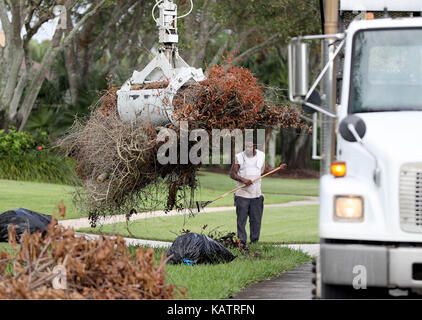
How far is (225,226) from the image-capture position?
17.7 meters

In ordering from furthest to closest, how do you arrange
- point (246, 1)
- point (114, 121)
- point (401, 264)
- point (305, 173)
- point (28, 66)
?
point (305, 173) → point (246, 1) → point (28, 66) → point (114, 121) → point (401, 264)

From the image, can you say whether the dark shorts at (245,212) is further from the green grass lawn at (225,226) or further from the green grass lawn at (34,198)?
the green grass lawn at (34,198)

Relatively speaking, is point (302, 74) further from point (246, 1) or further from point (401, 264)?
point (246, 1)

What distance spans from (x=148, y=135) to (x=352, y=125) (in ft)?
13.7

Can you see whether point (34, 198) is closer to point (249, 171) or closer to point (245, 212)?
point (245, 212)

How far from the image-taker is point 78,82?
30.7 metres

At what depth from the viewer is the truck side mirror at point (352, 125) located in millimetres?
6824

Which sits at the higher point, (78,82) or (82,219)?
(78,82)

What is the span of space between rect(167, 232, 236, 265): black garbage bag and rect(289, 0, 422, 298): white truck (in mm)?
3186

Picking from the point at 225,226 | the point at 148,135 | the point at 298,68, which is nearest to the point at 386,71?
the point at 298,68

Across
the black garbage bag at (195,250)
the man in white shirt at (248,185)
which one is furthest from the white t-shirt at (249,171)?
the black garbage bag at (195,250)
